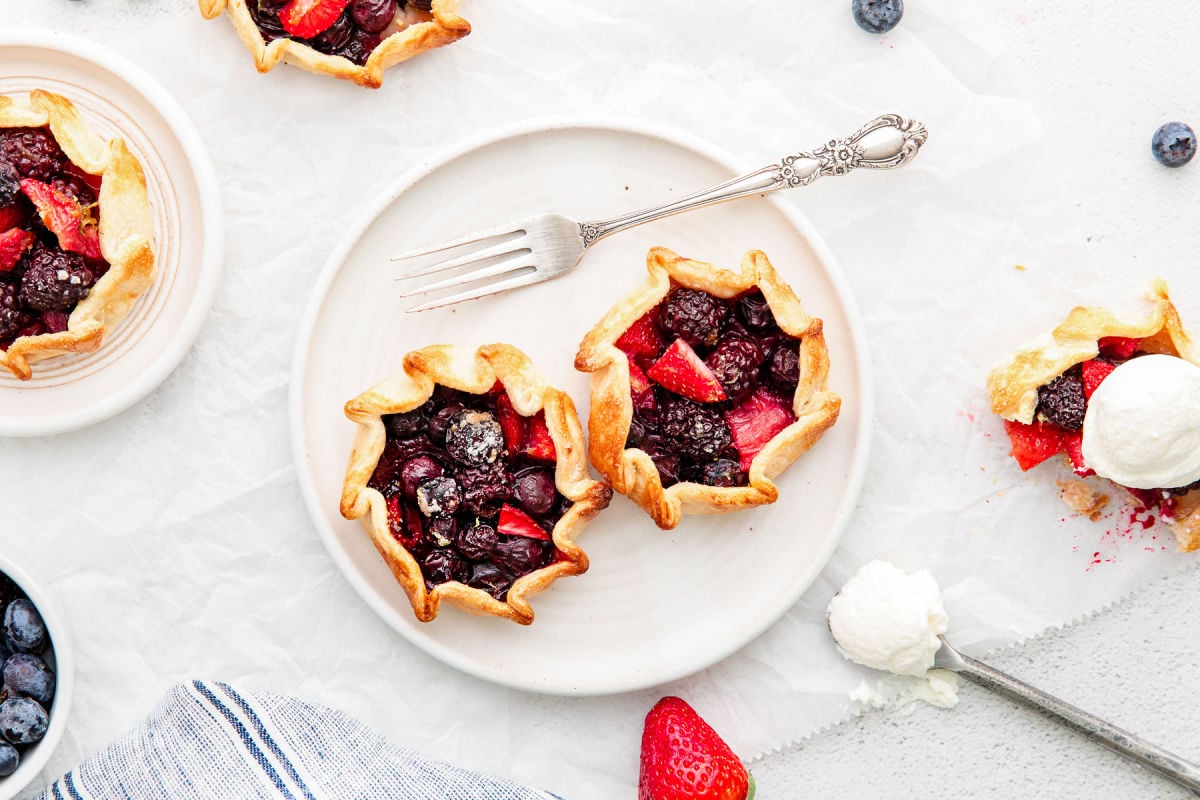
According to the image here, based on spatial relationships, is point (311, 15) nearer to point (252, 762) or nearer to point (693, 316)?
point (693, 316)

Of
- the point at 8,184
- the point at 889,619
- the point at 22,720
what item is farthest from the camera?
the point at 889,619

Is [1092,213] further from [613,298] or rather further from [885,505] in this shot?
[613,298]

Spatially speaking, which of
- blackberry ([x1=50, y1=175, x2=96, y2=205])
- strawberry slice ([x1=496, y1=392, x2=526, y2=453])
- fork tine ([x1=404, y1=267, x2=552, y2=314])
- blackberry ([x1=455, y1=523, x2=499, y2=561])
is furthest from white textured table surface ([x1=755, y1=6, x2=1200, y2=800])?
blackberry ([x1=50, y1=175, x2=96, y2=205])

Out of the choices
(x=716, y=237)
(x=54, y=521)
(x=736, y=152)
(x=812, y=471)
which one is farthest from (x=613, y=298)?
(x=54, y=521)

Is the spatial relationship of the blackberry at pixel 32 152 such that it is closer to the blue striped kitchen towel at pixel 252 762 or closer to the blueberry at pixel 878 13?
the blue striped kitchen towel at pixel 252 762

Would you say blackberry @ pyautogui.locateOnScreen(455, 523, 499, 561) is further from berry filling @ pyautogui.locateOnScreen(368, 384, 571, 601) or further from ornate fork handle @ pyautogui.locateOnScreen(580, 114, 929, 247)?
ornate fork handle @ pyautogui.locateOnScreen(580, 114, 929, 247)

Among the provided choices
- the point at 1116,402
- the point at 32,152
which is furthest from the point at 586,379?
the point at 32,152

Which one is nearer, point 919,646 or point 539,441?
point 539,441
